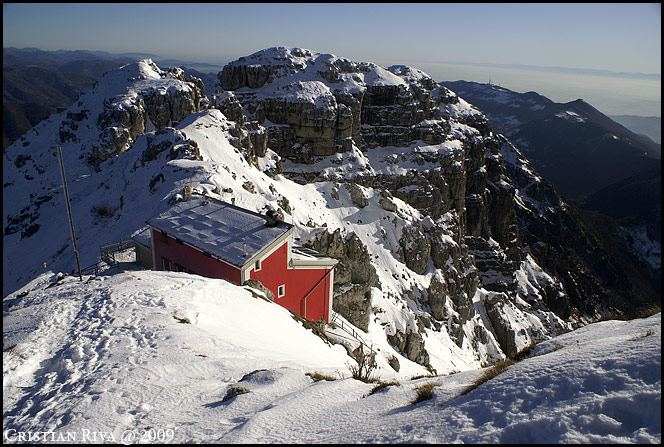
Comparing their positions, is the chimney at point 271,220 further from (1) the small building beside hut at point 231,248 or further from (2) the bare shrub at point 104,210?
(2) the bare shrub at point 104,210

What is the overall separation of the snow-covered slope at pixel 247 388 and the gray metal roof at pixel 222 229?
523 cm

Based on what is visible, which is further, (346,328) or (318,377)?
(346,328)

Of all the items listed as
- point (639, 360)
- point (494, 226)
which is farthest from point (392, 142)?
point (639, 360)

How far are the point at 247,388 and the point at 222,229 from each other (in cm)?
1293

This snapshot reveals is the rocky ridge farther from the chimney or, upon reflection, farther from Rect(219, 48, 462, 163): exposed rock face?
the chimney

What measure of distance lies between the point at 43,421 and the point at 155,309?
585 cm

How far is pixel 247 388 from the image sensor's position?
9.88 meters

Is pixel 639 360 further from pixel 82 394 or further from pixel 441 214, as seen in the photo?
pixel 441 214

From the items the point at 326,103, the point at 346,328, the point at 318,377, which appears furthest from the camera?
the point at 326,103

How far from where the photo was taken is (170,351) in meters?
11.2

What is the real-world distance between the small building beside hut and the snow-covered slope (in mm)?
4924

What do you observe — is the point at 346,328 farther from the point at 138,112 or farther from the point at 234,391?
the point at 138,112

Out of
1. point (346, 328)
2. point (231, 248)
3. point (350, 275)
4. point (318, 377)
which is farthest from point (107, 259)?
point (350, 275)

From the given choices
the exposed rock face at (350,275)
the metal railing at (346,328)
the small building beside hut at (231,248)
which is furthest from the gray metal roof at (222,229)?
the exposed rock face at (350,275)
